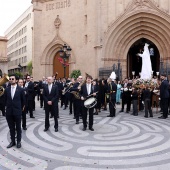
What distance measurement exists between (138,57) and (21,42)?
47.7 metres

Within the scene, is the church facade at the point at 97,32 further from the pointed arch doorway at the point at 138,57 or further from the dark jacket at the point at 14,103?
the dark jacket at the point at 14,103

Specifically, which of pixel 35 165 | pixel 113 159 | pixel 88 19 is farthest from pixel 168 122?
pixel 88 19

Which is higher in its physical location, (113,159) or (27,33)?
(27,33)

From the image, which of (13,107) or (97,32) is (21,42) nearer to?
(97,32)

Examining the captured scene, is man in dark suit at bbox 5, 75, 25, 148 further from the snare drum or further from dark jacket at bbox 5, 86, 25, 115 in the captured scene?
the snare drum

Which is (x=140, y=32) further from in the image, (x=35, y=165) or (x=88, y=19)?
(x=35, y=165)

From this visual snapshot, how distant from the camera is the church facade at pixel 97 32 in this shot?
20.1 m

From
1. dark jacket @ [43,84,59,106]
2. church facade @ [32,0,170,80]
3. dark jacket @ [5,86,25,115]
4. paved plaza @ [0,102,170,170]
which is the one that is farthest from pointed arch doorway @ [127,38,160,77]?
dark jacket @ [5,86,25,115]

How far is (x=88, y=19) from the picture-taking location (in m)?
21.9

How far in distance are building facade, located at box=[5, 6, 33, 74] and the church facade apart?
1168 inches

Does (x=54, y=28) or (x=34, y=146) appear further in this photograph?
(x=54, y=28)

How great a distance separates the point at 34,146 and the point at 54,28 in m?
19.9

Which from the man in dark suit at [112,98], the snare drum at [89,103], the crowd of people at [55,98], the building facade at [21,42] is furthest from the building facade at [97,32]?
the building facade at [21,42]

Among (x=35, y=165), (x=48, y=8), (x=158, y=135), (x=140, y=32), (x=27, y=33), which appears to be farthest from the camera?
(x=27, y=33)
